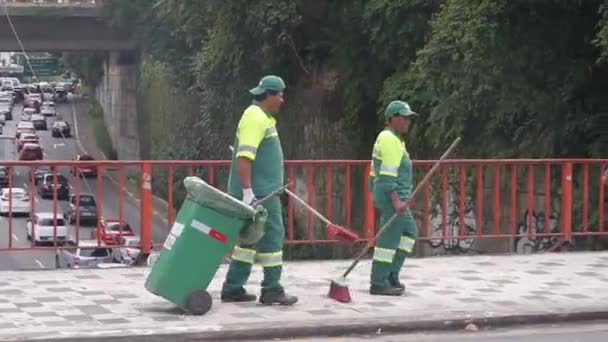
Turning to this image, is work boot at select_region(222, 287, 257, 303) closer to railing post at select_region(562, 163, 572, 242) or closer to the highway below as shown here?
the highway below

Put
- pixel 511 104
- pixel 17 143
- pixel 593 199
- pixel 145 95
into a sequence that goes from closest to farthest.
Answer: pixel 593 199 < pixel 511 104 < pixel 17 143 < pixel 145 95

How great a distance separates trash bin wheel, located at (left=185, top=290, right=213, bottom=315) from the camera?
930cm

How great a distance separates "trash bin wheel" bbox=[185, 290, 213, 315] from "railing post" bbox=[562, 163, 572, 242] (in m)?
6.37

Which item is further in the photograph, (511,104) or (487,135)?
(487,135)

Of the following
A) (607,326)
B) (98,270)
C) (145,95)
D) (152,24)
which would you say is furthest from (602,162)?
(145,95)

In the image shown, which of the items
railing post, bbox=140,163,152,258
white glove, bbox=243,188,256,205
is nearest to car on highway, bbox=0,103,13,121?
railing post, bbox=140,163,152,258

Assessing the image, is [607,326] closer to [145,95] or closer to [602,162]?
[602,162]

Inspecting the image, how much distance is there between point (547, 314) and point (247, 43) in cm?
2422

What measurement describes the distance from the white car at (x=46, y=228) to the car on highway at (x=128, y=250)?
0.66 meters

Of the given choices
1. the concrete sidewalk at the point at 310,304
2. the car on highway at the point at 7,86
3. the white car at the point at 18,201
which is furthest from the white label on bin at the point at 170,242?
the car on highway at the point at 7,86

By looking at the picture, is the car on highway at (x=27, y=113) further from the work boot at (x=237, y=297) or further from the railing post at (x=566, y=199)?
the work boot at (x=237, y=297)

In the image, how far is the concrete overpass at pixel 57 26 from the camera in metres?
47.3

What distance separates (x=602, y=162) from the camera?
559 inches

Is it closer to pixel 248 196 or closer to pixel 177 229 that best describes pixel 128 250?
pixel 177 229
